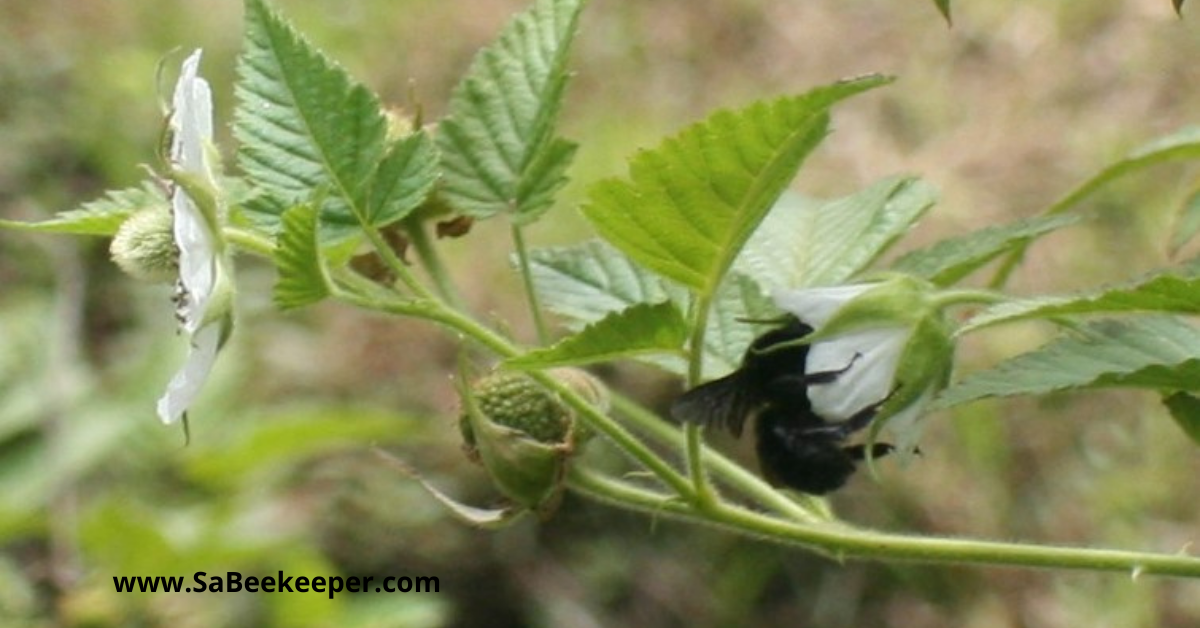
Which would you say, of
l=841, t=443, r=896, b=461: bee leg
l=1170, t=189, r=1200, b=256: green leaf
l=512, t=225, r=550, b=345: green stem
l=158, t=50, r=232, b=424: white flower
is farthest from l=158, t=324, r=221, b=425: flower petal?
l=1170, t=189, r=1200, b=256: green leaf

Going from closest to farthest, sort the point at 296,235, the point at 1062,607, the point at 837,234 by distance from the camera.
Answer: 1. the point at 296,235
2. the point at 837,234
3. the point at 1062,607

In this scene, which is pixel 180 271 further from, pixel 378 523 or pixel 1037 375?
pixel 378 523

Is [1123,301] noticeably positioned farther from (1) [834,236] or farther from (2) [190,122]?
(2) [190,122]

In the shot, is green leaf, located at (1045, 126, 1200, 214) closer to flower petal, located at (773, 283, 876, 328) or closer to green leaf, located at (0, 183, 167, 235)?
flower petal, located at (773, 283, 876, 328)

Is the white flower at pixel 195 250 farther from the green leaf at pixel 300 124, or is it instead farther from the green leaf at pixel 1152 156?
the green leaf at pixel 1152 156

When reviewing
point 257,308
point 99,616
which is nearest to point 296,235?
point 99,616

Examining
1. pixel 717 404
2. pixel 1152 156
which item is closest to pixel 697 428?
pixel 717 404
